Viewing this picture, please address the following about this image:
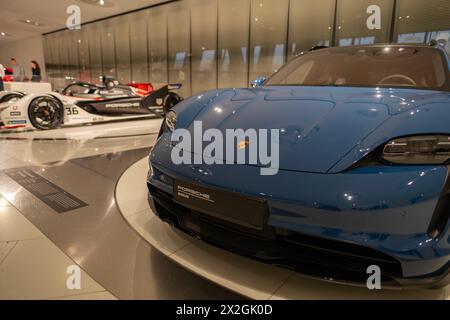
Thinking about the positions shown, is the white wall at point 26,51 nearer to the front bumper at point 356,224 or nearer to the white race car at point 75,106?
the white race car at point 75,106

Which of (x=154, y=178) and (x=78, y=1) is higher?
(x=78, y=1)

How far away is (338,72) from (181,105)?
108 centimetres

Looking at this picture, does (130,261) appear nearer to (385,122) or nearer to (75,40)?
(385,122)

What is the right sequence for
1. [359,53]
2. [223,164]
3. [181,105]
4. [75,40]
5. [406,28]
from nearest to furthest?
[223,164], [181,105], [359,53], [406,28], [75,40]

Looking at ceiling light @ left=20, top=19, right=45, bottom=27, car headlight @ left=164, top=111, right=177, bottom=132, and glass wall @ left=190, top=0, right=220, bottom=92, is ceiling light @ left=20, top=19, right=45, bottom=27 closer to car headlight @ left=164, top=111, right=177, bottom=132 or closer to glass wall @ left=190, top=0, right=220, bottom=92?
glass wall @ left=190, top=0, right=220, bottom=92

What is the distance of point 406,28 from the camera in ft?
17.6

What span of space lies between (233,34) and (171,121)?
720 cm

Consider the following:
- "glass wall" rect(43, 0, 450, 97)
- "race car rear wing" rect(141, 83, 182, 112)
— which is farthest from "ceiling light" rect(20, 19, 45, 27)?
"race car rear wing" rect(141, 83, 182, 112)

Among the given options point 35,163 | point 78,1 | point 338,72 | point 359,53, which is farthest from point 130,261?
point 78,1

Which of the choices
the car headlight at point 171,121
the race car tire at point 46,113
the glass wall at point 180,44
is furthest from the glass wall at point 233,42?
the car headlight at point 171,121

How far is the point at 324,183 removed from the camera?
934mm

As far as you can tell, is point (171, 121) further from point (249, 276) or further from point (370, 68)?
point (370, 68)

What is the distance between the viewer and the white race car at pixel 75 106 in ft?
13.8

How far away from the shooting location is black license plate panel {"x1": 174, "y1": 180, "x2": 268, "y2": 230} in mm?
998
